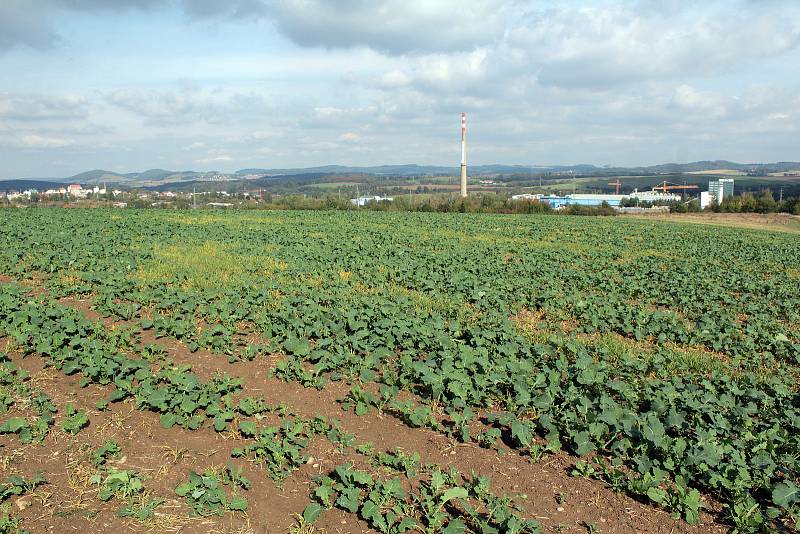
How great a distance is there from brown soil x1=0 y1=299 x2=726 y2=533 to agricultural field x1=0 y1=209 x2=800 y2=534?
0.06 feet

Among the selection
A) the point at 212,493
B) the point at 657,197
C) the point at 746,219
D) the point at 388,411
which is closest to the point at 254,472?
the point at 212,493

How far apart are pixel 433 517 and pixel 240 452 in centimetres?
200

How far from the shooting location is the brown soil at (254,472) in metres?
4.25

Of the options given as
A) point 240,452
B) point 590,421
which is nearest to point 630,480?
point 590,421

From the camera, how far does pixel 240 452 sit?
5.08 m

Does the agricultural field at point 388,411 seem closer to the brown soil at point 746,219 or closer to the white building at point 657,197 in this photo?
the brown soil at point 746,219

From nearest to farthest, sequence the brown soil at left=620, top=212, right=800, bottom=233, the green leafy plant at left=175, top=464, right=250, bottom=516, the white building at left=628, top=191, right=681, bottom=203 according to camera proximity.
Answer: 1. the green leafy plant at left=175, top=464, right=250, bottom=516
2. the brown soil at left=620, top=212, right=800, bottom=233
3. the white building at left=628, top=191, right=681, bottom=203

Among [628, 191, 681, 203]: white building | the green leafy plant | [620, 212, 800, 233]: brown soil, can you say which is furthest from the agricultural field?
[628, 191, 681, 203]: white building

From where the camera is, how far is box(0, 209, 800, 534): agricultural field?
14.4ft

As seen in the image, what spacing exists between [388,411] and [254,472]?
1.75 m

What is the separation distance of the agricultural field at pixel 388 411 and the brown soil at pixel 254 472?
0.02 meters

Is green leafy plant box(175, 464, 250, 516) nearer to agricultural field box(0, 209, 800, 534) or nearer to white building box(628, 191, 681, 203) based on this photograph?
agricultural field box(0, 209, 800, 534)

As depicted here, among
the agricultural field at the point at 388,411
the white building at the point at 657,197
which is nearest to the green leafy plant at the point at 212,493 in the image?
the agricultural field at the point at 388,411

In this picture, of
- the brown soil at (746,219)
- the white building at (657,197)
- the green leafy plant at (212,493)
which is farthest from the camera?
the white building at (657,197)
